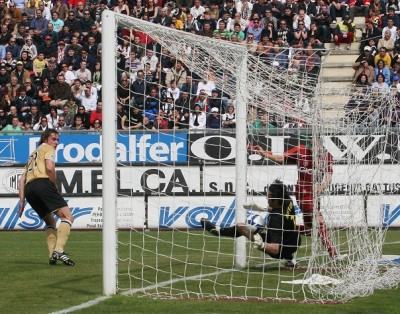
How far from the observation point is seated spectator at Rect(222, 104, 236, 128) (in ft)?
61.0

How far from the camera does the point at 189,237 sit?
77.4ft

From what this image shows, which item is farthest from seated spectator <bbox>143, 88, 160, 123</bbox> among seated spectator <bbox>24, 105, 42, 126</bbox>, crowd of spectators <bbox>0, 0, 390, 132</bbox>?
seated spectator <bbox>24, 105, 42, 126</bbox>

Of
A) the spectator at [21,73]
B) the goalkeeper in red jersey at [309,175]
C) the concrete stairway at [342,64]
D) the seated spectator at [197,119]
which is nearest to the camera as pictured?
the goalkeeper in red jersey at [309,175]

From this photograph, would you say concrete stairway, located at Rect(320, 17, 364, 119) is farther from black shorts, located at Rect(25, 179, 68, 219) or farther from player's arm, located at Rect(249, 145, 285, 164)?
black shorts, located at Rect(25, 179, 68, 219)

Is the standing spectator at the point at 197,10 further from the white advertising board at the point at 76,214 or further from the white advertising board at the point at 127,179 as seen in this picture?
the white advertising board at the point at 76,214

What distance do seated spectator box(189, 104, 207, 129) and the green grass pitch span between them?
8.28 feet

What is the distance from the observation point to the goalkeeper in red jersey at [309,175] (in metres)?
14.5

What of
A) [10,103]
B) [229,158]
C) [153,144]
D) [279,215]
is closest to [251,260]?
[279,215]

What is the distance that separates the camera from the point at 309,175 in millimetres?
16547

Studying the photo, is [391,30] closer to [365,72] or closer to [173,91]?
[365,72]

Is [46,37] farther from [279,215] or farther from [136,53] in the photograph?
[279,215]

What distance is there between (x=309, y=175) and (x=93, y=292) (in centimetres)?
432

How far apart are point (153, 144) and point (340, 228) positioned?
7.48 meters

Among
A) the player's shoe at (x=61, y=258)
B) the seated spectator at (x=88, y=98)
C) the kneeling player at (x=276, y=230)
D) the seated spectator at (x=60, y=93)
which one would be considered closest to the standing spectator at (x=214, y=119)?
the kneeling player at (x=276, y=230)
